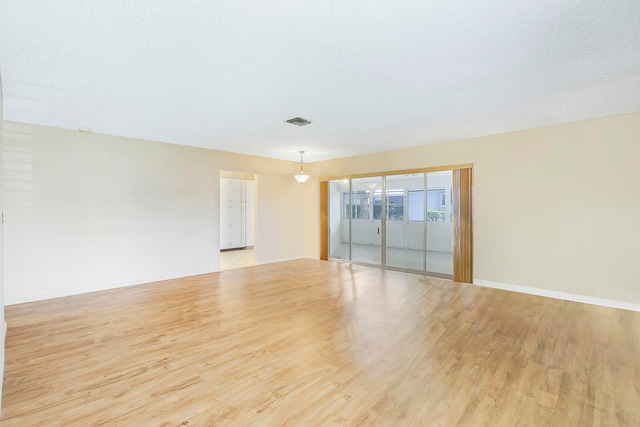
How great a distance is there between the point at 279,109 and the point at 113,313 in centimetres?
352

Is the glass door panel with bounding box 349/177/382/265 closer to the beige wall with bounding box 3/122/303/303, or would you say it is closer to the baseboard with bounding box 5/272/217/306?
the beige wall with bounding box 3/122/303/303

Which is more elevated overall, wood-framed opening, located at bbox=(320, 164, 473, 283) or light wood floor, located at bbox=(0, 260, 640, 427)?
wood-framed opening, located at bbox=(320, 164, 473, 283)

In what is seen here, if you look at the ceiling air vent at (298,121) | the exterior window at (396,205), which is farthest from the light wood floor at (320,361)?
the exterior window at (396,205)

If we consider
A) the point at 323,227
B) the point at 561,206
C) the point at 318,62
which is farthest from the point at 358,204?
the point at 318,62

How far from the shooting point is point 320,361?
2691 millimetres

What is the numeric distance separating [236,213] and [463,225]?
278 inches

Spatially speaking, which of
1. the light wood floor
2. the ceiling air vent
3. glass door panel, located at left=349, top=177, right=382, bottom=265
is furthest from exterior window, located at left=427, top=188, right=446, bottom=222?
the ceiling air vent

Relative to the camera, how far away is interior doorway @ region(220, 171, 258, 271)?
9.59 meters

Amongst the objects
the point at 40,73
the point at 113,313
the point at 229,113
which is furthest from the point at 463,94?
the point at 113,313

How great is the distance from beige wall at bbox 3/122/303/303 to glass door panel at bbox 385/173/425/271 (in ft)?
13.3

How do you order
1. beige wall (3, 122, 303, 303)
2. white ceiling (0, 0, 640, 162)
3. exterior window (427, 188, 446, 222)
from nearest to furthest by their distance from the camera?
white ceiling (0, 0, 640, 162), beige wall (3, 122, 303, 303), exterior window (427, 188, 446, 222)

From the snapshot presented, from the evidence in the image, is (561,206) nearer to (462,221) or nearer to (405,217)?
(462,221)

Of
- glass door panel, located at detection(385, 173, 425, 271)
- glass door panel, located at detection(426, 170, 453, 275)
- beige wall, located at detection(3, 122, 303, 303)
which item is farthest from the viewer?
glass door panel, located at detection(385, 173, 425, 271)

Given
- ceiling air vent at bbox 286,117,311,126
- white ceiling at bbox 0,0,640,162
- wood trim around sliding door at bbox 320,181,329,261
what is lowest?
wood trim around sliding door at bbox 320,181,329,261
